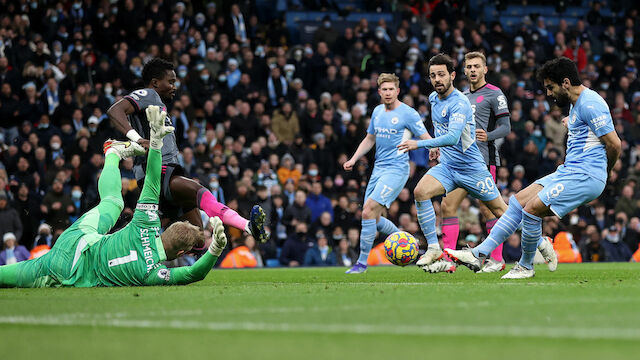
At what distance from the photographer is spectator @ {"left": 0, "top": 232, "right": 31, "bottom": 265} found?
52.8ft

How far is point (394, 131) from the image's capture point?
1238 cm

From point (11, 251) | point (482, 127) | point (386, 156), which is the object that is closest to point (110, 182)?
point (386, 156)

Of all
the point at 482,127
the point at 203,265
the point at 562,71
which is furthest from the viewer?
the point at 482,127

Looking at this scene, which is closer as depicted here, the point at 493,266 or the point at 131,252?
the point at 131,252

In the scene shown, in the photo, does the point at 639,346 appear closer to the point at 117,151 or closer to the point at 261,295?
the point at 261,295

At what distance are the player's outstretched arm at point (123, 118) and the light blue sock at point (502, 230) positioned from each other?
368 cm

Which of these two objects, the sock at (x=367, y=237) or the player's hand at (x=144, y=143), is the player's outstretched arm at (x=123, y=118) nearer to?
the player's hand at (x=144, y=143)

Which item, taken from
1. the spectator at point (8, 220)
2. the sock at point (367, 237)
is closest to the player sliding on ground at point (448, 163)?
the sock at point (367, 237)

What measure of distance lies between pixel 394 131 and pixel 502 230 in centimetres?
285

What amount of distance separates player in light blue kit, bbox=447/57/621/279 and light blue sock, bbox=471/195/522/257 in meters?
0.30

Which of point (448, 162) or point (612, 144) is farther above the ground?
point (612, 144)

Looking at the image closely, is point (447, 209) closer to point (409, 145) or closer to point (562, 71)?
point (409, 145)

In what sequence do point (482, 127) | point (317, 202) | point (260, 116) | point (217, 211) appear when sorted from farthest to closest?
point (260, 116)
point (317, 202)
point (482, 127)
point (217, 211)

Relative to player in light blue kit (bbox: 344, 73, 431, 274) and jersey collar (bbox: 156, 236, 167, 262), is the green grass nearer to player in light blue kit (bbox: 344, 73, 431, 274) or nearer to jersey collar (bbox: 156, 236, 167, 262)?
jersey collar (bbox: 156, 236, 167, 262)
